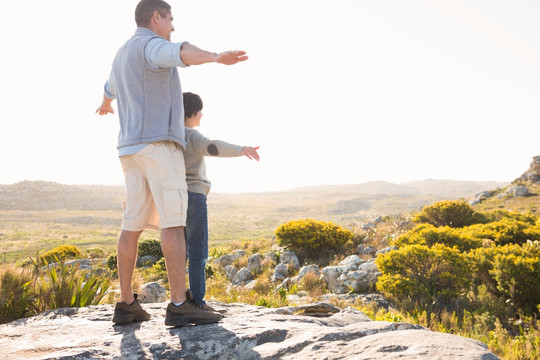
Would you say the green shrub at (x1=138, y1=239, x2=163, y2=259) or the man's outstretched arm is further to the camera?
the green shrub at (x1=138, y1=239, x2=163, y2=259)

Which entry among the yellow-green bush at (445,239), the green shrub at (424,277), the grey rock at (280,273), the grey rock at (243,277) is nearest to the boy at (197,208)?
the green shrub at (424,277)

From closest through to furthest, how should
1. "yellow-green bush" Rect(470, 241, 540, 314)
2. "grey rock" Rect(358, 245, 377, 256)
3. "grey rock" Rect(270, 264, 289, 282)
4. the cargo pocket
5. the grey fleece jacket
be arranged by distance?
the cargo pocket
the grey fleece jacket
"yellow-green bush" Rect(470, 241, 540, 314)
"grey rock" Rect(270, 264, 289, 282)
"grey rock" Rect(358, 245, 377, 256)

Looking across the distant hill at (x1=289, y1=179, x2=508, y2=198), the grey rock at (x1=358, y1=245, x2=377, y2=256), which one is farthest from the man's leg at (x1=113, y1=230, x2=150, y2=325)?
the distant hill at (x1=289, y1=179, x2=508, y2=198)

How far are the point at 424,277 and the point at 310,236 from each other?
14.9 ft

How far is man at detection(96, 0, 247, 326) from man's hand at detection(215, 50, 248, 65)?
1.10 feet

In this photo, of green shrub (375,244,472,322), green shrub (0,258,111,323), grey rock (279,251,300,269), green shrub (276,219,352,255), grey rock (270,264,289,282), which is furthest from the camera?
green shrub (276,219,352,255)

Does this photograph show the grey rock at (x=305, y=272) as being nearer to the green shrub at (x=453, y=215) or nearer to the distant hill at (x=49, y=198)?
the green shrub at (x=453, y=215)

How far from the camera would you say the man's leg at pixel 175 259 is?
297cm

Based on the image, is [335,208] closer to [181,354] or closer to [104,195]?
[104,195]

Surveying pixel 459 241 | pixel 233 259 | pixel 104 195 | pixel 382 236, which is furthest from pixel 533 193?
pixel 104 195

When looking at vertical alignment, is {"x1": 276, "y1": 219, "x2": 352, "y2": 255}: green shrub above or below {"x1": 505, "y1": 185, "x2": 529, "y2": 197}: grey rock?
below

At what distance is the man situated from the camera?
2.96m

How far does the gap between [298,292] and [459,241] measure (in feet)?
13.4

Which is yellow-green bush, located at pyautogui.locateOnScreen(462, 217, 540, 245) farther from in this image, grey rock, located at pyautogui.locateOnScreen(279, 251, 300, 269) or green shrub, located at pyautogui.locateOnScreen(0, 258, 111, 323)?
green shrub, located at pyautogui.locateOnScreen(0, 258, 111, 323)
